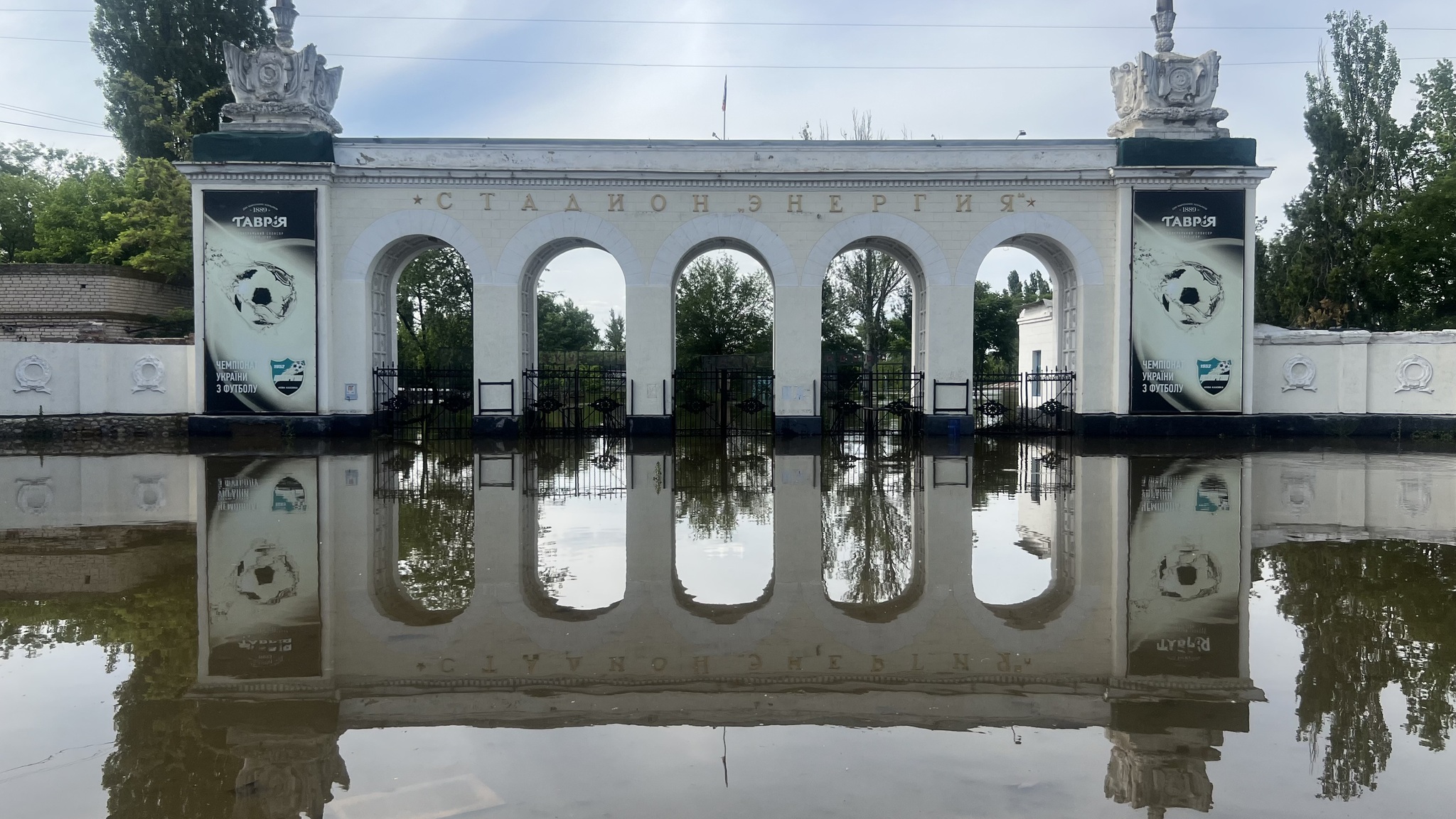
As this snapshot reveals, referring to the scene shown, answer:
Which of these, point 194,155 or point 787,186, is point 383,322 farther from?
point 787,186

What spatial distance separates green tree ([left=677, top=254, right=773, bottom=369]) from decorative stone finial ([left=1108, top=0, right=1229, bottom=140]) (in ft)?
61.4

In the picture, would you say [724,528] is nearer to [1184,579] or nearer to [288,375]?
[1184,579]

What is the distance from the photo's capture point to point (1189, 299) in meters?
21.5

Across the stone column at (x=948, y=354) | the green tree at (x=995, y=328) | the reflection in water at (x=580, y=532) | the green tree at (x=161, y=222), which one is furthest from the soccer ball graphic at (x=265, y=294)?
the green tree at (x=995, y=328)

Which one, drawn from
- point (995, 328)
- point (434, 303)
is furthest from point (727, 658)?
point (995, 328)

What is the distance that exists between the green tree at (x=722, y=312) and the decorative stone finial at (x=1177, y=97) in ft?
61.4

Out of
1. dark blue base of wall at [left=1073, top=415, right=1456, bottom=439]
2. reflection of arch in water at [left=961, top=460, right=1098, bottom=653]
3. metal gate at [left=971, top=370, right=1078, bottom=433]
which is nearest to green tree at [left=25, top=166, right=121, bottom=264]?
metal gate at [left=971, top=370, right=1078, bottom=433]

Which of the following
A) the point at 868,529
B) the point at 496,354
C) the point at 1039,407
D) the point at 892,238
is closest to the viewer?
the point at 868,529

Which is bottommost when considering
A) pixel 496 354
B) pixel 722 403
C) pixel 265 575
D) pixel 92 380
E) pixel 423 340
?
pixel 265 575

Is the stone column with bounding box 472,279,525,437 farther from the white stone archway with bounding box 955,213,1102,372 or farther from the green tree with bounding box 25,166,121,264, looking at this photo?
the green tree with bounding box 25,166,121,264

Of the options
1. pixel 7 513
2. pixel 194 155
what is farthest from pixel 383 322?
pixel 7 513

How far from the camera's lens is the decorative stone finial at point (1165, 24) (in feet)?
71.9

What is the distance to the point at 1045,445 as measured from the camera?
69.1 feet

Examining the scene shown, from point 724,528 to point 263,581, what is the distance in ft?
14.8
